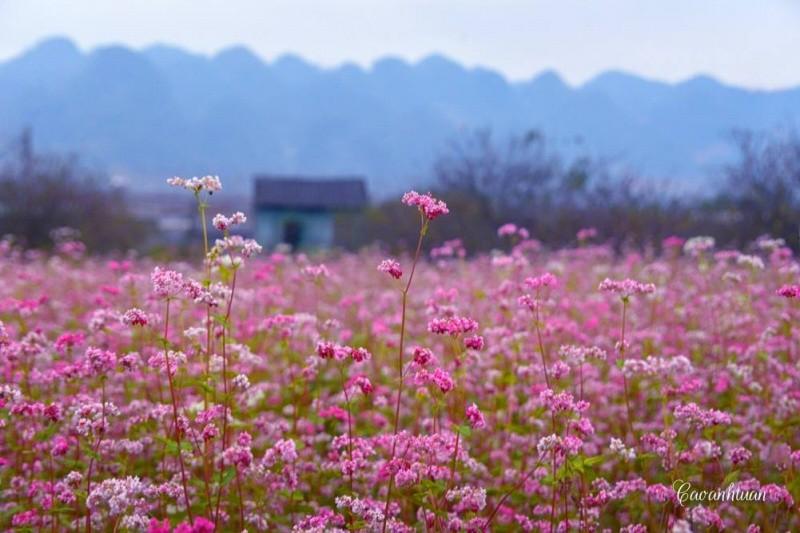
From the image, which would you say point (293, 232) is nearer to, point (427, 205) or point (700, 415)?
point (427, 205)

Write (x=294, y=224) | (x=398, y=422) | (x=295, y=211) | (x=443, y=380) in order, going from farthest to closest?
(x=295, y=211) → (x=294, y=224) → (x=398, y=422) → (x=443, y=380)

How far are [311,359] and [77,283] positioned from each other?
8142mm

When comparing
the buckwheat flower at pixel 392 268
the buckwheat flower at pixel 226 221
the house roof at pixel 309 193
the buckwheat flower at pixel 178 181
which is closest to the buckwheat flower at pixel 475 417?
the buckwheat flower at pixel 392 268

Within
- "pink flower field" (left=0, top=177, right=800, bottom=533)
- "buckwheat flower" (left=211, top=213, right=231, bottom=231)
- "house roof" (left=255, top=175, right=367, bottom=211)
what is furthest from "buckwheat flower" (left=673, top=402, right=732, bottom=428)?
"house roof" (left=255, top=175, right=367, bottom=211)

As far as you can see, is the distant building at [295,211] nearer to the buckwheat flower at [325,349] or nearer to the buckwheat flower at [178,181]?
the buckwheat flower at [178,181]

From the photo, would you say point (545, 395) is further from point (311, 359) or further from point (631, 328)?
point (631, 328)

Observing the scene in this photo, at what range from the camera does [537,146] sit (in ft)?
103

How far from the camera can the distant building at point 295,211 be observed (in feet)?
142

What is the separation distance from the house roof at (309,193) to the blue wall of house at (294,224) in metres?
0.42

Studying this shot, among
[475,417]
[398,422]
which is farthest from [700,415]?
[398,422]

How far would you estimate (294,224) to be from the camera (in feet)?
144

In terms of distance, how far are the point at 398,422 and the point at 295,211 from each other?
3890 centimetres

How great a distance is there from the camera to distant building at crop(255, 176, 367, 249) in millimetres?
43250

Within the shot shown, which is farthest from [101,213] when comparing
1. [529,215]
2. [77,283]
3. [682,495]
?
[682,495]
